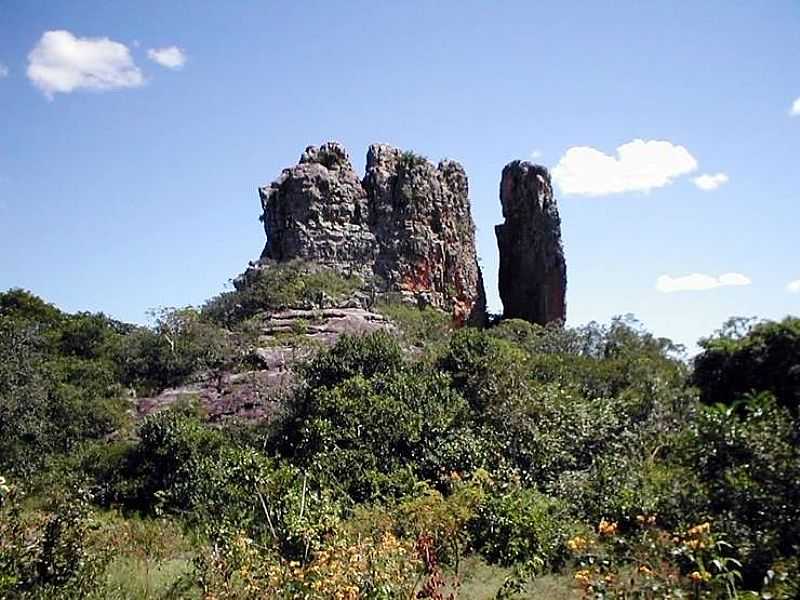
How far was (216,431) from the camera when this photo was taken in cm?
1502

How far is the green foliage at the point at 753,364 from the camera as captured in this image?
21250 mm

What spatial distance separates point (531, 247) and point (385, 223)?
851cm

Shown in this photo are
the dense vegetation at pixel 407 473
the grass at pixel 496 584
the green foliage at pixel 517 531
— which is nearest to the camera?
the dense vegetation at pixel 407 473

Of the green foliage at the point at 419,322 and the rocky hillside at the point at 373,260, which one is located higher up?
the rocky hillside at the point at 373,260

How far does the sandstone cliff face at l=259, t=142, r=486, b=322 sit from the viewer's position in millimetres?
30859

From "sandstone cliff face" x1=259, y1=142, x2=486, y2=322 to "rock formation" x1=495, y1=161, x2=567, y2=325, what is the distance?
2.92m

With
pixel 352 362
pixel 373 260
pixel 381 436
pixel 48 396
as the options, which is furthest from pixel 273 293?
pixel 381 436

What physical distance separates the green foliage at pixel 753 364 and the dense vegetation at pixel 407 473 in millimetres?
70

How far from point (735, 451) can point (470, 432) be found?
258 inches

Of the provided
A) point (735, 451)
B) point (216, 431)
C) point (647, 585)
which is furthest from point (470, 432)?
point (647, 585)

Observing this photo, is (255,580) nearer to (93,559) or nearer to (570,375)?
(93,559)

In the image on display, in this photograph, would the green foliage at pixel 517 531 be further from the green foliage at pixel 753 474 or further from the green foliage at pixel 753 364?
the green foliage at pixel 753 364

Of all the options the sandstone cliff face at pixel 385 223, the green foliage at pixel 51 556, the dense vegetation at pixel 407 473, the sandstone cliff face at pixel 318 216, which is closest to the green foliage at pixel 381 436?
the dense vegetation at pixel 407 473

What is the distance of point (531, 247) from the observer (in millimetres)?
37562
